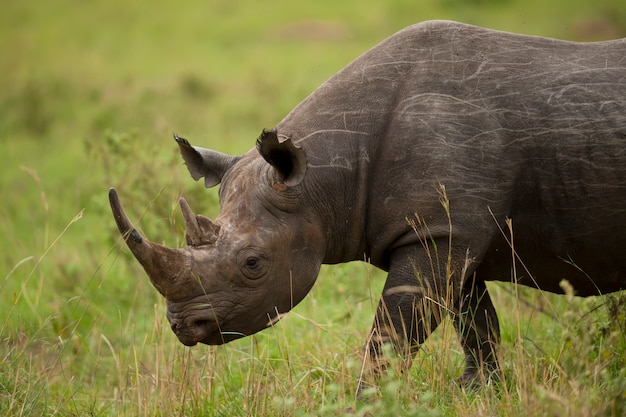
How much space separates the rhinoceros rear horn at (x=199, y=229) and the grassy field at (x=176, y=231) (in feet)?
2.19

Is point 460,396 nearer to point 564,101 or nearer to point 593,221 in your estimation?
point 593,221

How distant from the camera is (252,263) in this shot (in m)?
4.76

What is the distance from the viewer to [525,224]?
4.90m

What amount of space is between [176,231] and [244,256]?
10.3 ft

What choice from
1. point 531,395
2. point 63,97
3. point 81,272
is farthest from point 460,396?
point 63,97

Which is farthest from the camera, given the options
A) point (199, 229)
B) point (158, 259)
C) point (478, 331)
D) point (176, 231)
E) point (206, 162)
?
point (176, 231)

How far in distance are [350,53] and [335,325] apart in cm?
1481

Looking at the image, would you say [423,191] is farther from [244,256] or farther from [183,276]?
[183,276]

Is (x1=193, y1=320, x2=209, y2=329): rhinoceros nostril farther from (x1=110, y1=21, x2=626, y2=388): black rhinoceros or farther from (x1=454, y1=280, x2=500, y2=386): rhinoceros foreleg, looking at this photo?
(x1=454, y1=280, x2=500, y2=386): rhinoceros foreleg

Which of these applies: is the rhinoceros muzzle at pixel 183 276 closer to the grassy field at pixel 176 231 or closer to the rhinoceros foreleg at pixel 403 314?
the grassy field at pixel 176 231

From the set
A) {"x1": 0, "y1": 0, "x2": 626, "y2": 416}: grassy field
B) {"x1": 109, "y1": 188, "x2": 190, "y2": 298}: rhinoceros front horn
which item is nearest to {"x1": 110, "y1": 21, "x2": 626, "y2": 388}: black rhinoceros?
{"x1": 109, "y1": 188, "x2": 190, "y2": 298}: rhinoceros front horn

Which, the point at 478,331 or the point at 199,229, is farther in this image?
the point at 478,331

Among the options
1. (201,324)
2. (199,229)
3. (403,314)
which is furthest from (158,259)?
(403,314)

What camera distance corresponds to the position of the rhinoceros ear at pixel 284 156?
4.61 m
